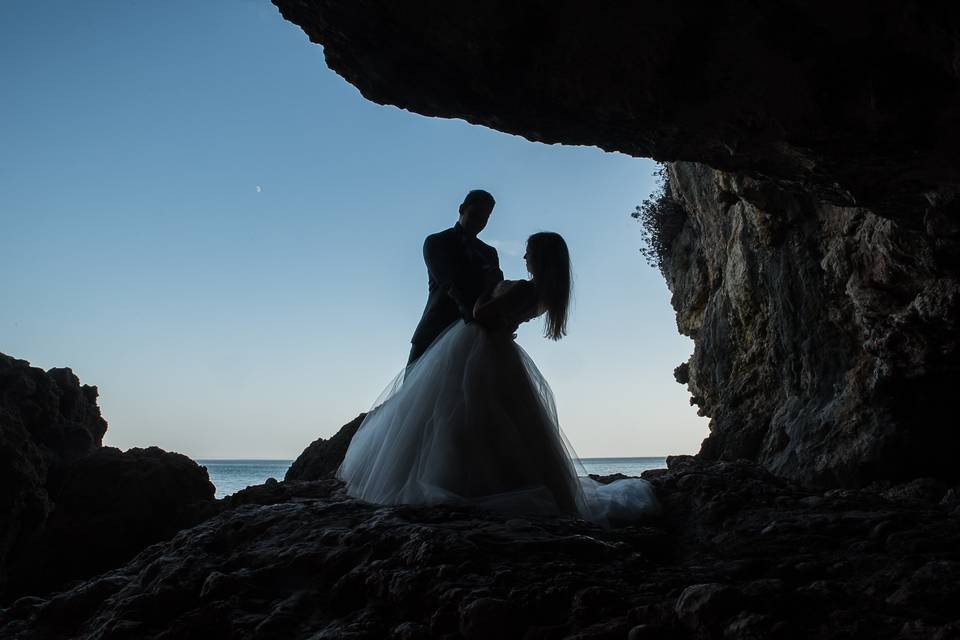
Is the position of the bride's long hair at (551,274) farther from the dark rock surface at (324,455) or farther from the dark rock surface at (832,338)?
the dark rock surface at (324,455)

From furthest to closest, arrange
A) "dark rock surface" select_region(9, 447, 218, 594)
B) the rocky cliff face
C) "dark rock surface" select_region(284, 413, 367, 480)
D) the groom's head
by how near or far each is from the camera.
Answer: "dark rock surface" select_region(284, 413, 367, 480)
"dark rock surface" select_region(9, 447, 218, 594)
the groom's head
the rocky cliff face

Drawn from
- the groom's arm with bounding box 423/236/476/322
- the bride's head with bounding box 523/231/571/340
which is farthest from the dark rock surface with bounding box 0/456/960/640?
→ the groom's arm with bounding box 423/236/476/322

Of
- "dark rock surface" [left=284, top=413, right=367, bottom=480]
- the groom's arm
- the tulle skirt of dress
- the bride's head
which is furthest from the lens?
"dark rock surface" [left=284, top=413, right=367, bottom=480]

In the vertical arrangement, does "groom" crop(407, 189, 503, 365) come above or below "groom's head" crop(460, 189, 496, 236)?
below

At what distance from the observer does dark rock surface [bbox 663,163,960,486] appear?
555 centimetres

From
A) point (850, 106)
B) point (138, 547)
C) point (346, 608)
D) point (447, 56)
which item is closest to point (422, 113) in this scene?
point (447, 56)

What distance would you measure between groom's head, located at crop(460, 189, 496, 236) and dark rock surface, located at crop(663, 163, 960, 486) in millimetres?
2677

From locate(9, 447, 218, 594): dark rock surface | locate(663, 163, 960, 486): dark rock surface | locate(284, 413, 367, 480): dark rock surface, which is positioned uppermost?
locate(663, 163, 960, 486): dark rock surface

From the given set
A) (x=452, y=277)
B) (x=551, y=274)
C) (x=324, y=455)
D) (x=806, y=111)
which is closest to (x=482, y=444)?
(x=551, y=274)

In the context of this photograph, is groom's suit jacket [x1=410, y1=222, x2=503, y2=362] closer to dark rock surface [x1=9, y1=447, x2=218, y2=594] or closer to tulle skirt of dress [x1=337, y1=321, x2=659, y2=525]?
tulle skirt of dress [x1=337, y1=321, x2=659, y2=525]

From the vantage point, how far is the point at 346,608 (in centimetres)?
256

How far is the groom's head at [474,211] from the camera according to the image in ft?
18.2

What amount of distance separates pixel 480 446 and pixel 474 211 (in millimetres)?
2350

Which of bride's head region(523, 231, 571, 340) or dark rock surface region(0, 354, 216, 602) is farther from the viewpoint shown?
dark rock surface region(0, 354, 216, 602)
